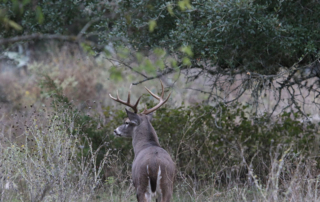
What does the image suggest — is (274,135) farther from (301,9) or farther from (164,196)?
(164,196)

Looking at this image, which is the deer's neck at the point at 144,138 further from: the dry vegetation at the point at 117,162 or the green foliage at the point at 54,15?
the green foliage at the point at 54,15

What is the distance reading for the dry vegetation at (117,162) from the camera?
5.19m

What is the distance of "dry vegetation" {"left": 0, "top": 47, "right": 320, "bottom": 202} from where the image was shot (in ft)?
17.0

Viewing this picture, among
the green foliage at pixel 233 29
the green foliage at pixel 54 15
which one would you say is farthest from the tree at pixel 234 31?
the green foliage at pixel 54 15

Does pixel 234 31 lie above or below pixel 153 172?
above

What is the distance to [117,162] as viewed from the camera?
781 centimetres

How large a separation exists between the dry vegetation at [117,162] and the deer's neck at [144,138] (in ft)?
1.18

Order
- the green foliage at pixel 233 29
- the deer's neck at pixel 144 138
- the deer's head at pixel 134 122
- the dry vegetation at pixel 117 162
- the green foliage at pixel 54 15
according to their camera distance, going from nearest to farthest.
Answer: the dry vegetation at pixel 117 162, the green foliage at pixel 233 29, the deer's neck at pixel 144 138, the deer's head at pixel 134 122, the green foliage at pixel 54 15

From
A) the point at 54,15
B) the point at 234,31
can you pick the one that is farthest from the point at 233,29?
the point at 54,15

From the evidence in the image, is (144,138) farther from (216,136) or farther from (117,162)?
(216,136)

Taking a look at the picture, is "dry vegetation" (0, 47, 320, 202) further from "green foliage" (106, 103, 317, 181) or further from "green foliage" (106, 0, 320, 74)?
"green foliage" (106, 0, 320, 74)

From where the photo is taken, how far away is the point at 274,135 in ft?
25.1

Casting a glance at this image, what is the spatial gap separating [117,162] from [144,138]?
5.16ft

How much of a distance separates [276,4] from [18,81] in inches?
474
